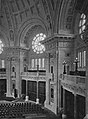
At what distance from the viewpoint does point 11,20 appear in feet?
109

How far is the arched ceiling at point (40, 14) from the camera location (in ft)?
71.4

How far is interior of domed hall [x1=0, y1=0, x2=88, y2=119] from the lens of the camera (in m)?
18.7

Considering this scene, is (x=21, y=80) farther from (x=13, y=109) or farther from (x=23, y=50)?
(x=13, y=109)

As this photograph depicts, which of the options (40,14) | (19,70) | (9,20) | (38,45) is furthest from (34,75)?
(9,20)

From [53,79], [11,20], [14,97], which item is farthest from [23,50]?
[53,79]

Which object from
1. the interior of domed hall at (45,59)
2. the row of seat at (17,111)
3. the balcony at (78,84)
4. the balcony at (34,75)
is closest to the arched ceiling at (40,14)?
the interior of domed hall at (45,59)

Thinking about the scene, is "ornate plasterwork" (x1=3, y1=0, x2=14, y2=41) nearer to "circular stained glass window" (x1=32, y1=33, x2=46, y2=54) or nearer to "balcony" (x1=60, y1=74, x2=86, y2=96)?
"circular stained glass window" (x1=32, y1=33, x2=46, y2=54)

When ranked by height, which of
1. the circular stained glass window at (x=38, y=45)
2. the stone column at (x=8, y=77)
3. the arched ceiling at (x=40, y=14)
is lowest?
the stone column at (x=8, y=77)

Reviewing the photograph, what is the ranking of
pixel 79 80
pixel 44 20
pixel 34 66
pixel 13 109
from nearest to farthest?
pixel 79 80, pixel 13 109, pixel 44 20, pixel 34 66

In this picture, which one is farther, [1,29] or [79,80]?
[1,29]

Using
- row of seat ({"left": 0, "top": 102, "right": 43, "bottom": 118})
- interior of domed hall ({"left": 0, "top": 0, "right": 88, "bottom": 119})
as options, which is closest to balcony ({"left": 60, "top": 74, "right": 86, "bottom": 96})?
interior of domed hall ({"left": 0, "top": 0, "right": 88, "bottom": 119})

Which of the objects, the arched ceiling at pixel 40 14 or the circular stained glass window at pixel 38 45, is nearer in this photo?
the arched ceiling at pixel 40 14

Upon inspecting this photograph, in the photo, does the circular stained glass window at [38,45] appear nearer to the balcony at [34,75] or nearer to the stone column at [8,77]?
the balcony at [34,75]

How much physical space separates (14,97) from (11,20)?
48.2 ft
